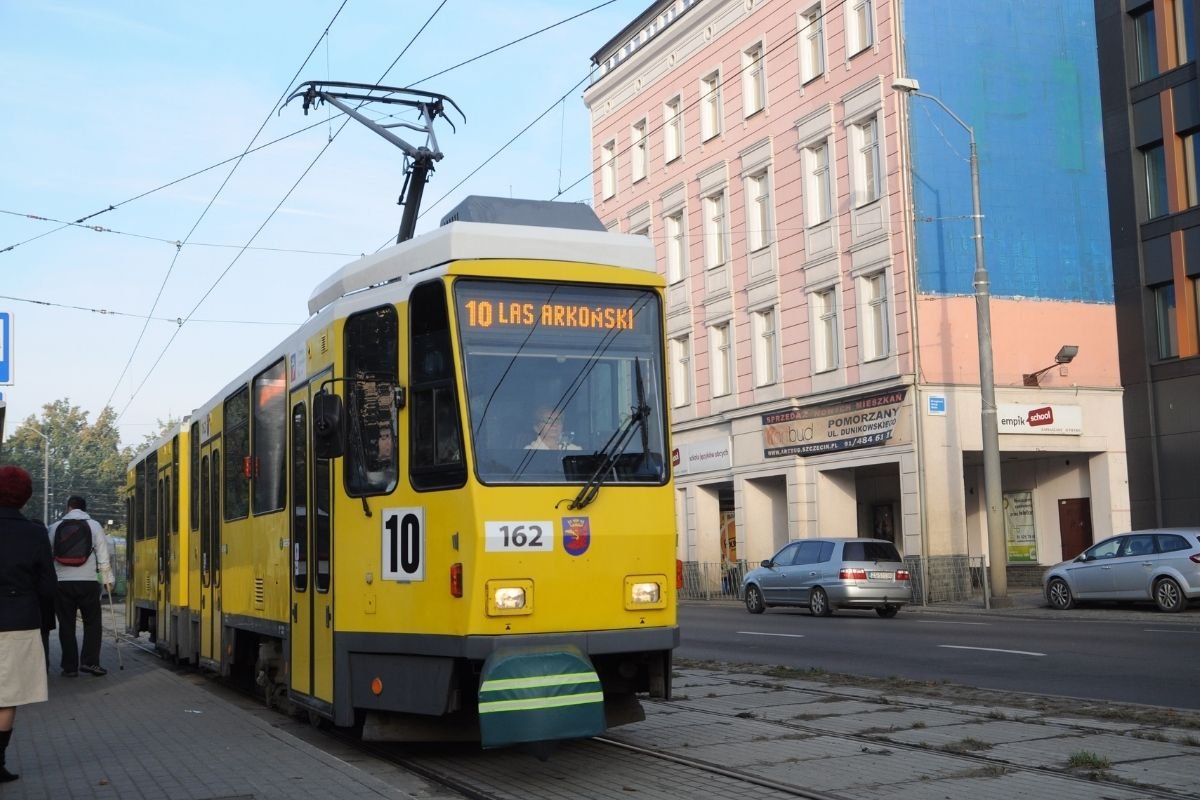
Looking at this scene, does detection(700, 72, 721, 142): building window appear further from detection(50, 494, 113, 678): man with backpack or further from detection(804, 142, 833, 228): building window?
detection(50, 494, 113, 678): man with backpack

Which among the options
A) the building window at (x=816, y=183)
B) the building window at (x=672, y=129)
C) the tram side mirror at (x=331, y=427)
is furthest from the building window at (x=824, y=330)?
the tram side mirror at (x=331, y=427)

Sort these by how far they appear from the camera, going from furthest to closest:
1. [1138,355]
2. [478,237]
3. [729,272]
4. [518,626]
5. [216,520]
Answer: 1. [729,272]
2. [1138,355]
3. [216,520]
4. [478,237]
5. [518,626]

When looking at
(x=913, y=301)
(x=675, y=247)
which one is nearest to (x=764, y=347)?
(x=675, y=247)

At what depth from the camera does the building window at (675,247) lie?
4394 cm

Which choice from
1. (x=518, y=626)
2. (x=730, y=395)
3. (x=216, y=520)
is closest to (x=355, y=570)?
(x=518, y=626)

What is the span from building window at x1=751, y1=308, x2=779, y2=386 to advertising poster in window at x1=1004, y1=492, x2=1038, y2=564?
720 centimetres

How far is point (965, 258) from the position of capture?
33625 mm

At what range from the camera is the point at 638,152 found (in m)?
47.1

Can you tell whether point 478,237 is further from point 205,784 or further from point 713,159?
point 713,159

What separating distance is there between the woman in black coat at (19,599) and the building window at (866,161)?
1091 inches

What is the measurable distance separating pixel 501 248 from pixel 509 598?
2222mm

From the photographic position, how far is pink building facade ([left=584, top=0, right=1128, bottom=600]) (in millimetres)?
33031

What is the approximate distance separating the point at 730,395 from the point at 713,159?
7176 millimetres

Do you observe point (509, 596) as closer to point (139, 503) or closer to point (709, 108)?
point (139, 503)
